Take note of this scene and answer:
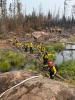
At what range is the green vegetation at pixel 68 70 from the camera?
17.9m

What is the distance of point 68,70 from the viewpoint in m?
19.4

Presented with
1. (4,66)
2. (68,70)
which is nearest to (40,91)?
(68,70)

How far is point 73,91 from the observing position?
7.60 meters

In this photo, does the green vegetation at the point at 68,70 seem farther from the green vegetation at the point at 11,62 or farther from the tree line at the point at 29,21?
the tree line at the point at 29,21

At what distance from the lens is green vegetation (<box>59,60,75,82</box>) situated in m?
17.9

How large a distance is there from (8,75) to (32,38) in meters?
35.6

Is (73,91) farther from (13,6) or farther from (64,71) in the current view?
(13,6)

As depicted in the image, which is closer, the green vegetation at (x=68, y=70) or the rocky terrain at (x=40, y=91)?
the rocky terrain at (x=40, y=91)

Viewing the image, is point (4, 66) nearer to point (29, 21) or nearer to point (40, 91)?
point (40, 91)

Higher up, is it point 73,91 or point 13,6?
point 13,6

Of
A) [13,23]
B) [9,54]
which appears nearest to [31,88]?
[9,54]

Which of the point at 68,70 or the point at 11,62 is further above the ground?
the point at 11,62

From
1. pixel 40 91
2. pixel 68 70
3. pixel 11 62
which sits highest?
pixel 40 91

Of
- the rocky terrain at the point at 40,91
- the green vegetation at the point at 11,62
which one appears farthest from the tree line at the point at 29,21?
the rocky terrain at the point at 40,91
